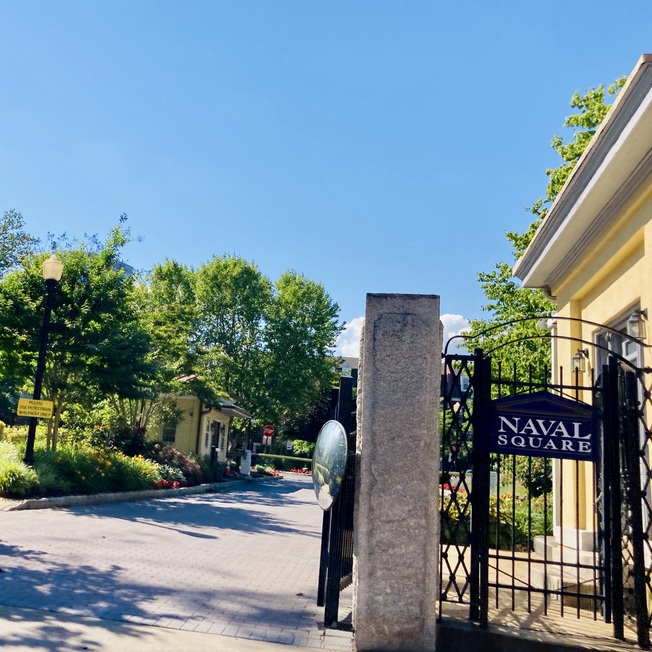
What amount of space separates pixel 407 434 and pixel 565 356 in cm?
503

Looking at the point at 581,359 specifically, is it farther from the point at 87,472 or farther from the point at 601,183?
the point at 87,472

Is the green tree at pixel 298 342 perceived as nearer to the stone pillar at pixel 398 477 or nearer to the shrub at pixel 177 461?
the shrub at pixel 177 461

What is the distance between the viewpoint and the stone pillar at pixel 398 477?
4.56 metres

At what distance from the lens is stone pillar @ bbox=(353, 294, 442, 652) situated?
4559 mm

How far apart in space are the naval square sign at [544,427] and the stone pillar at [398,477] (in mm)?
662

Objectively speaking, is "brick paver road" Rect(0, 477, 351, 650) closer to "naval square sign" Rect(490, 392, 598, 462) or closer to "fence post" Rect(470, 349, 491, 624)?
"fence post" Rect(470, 349, 491, 624)

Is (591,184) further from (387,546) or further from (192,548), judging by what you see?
(192,548)

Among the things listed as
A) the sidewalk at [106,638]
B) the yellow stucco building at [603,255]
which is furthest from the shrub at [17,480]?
the yellow stucco building at [603,255]

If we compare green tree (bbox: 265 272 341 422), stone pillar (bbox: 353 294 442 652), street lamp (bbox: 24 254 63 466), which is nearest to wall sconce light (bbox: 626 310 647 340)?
stone pillar (bbox: 353 294 442 652)

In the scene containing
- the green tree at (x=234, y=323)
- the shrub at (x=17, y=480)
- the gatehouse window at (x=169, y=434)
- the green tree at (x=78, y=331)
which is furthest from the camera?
the green tree at (x=234, y=323)

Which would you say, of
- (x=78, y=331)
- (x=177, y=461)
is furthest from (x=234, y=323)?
(x=78, y=331)

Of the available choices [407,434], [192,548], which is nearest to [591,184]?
[407,434]

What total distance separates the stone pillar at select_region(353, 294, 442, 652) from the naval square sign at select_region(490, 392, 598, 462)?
0.66 meters

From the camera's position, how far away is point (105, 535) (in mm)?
10172
